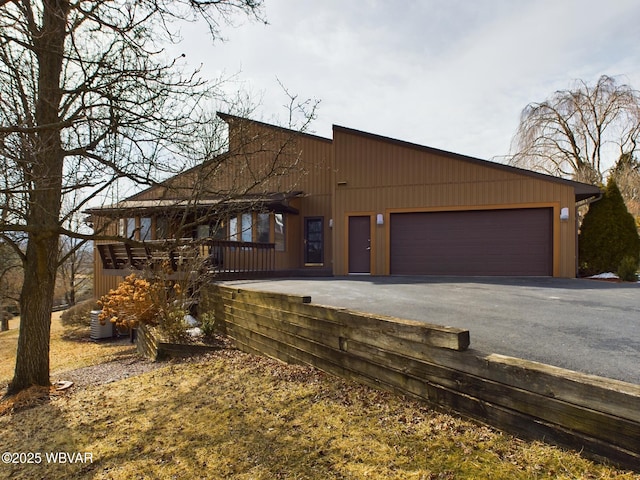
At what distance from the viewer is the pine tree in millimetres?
10328

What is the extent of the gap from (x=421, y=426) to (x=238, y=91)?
6.30m

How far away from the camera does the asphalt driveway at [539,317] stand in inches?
112

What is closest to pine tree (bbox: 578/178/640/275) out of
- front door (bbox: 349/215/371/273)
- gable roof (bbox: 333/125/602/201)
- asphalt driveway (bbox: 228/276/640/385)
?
gable roof (bbox: 333/125/602/201)

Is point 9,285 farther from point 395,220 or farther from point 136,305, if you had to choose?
point 395,220

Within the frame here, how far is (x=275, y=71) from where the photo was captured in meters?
7.46

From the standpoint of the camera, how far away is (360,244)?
39.4 ft

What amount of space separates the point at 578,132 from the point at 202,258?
887 inches

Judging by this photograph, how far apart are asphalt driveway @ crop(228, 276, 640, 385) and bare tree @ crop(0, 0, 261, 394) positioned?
142 inches

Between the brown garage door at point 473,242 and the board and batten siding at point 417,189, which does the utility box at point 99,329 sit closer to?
the board and batten siding at point 417,189

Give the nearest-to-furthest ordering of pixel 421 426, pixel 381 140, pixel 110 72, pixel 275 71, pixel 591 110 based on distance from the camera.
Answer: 1. pixel 421 426
2. pixel 110 72
3. pixel 275 71
4. pixel 381 140
5. pixel 591 110

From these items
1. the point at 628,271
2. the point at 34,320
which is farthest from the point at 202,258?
the point at 628,271

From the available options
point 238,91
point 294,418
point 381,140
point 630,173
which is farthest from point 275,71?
point 630,173

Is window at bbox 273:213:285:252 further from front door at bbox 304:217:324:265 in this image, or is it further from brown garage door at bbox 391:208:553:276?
brown garage door at bbox 391:208:553:276

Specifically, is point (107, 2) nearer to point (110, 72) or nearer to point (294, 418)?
point (110, 72)
